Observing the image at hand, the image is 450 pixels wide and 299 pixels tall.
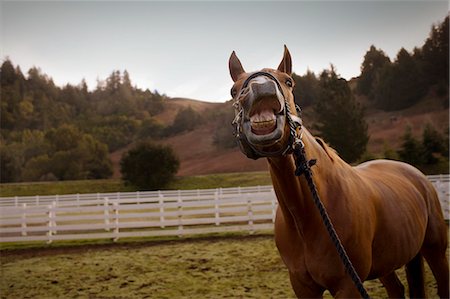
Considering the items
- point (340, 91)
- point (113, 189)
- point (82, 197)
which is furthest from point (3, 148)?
point (340, 91)

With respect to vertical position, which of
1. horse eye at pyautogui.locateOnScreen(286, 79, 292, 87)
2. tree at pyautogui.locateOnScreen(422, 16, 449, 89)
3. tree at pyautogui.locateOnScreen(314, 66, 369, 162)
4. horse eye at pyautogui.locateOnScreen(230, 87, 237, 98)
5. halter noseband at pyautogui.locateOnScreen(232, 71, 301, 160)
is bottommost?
halter noseband at pyautogui.locateOnScreen(232, 71, 301, 160)

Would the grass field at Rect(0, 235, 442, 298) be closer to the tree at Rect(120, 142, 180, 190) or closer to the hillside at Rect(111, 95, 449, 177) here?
the tree at Rect(120, 142, 180, 190)

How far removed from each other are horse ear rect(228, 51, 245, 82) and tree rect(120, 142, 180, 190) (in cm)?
2718

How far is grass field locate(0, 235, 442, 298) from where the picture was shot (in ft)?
17.9

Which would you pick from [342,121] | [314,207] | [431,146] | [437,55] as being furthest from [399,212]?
[437,55]

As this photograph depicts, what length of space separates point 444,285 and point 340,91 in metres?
24.1

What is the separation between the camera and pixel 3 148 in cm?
3041

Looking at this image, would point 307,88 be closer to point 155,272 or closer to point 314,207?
point 155,272

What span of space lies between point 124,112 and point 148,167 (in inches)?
1155

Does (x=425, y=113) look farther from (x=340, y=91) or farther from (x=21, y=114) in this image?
(x=21, y=114)

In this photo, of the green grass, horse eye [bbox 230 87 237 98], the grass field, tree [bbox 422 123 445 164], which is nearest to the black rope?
horse eye [bbox 230 87 237 98]

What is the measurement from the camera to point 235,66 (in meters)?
2.26

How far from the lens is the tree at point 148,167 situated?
28875mm

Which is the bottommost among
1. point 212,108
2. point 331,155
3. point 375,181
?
point 375,181
